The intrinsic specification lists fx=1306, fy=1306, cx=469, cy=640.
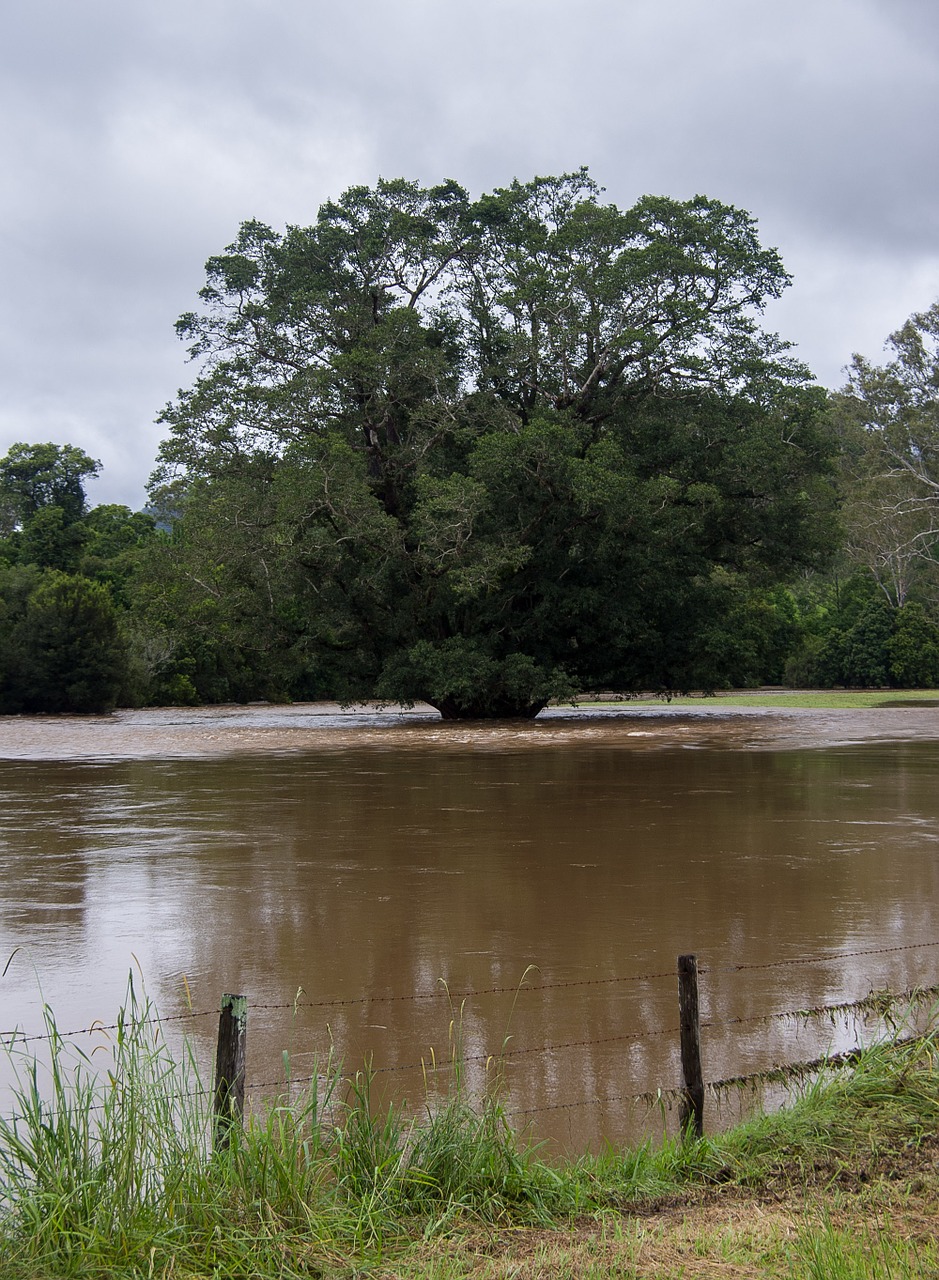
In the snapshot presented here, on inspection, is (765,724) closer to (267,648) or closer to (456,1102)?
(267,648)

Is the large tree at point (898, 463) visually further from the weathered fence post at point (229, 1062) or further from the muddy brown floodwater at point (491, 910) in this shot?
the weathered fence post at point (229, 1062)

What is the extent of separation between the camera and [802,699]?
5331cm

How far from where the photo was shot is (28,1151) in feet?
15.9

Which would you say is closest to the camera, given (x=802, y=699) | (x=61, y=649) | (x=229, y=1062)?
(x=229, y=1062)

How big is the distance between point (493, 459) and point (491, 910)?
23.2 meters

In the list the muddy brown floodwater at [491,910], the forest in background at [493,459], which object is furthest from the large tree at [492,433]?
the muddy brown floodwater at [491,910]

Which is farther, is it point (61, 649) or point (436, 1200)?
point (61, 649)

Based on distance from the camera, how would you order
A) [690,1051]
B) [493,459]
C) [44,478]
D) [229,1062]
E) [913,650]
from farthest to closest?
[44,478] < [913,650] < [493,459] < [690,1051] < [229,1062]

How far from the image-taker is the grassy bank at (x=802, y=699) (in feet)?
157

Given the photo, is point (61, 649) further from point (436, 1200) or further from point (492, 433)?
point (436, 1200)

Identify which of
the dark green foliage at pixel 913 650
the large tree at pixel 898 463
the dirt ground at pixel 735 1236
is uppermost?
the large tree at pixel 898 463

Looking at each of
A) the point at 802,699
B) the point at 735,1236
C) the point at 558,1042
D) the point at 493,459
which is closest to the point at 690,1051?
the point at 735,1236

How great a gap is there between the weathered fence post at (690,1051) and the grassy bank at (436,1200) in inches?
6.2

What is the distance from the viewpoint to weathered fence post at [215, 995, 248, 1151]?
4.78 meters
